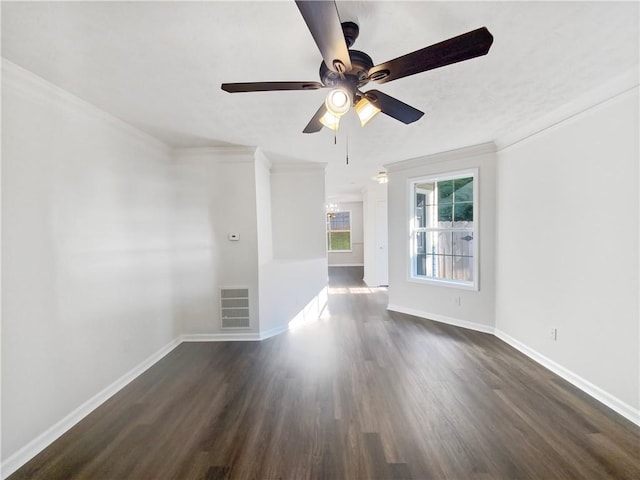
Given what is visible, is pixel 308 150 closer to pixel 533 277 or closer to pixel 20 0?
pixel 20 0

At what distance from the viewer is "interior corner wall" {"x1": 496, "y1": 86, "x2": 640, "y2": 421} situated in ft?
6.04

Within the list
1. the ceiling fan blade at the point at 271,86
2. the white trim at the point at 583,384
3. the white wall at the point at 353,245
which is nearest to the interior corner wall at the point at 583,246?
the white trim at the point at 583,384

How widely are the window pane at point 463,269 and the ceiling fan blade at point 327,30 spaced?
128 inches

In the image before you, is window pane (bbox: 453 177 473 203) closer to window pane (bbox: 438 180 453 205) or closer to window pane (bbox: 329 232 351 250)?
window pane (bbox: 438 180 453 205)

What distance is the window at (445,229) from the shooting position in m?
3.51

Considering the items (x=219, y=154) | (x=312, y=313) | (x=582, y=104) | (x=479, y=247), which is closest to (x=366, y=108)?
(x=582, y=104)

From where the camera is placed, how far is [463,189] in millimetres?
3549

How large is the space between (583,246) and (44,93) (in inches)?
168

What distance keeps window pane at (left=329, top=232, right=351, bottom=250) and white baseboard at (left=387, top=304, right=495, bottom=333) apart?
490 centimetres

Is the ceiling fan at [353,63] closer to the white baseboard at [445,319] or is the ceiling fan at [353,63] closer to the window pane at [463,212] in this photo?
the window pane at [463,212]

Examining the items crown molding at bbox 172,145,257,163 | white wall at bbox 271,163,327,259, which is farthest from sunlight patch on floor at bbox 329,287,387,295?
crown molding at bbox 172,145,257,163

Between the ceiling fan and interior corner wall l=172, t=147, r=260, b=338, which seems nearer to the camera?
the ceiling fan

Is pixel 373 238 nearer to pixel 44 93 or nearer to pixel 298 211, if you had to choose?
pixel 298 211

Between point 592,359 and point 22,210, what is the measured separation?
4.32 meters
